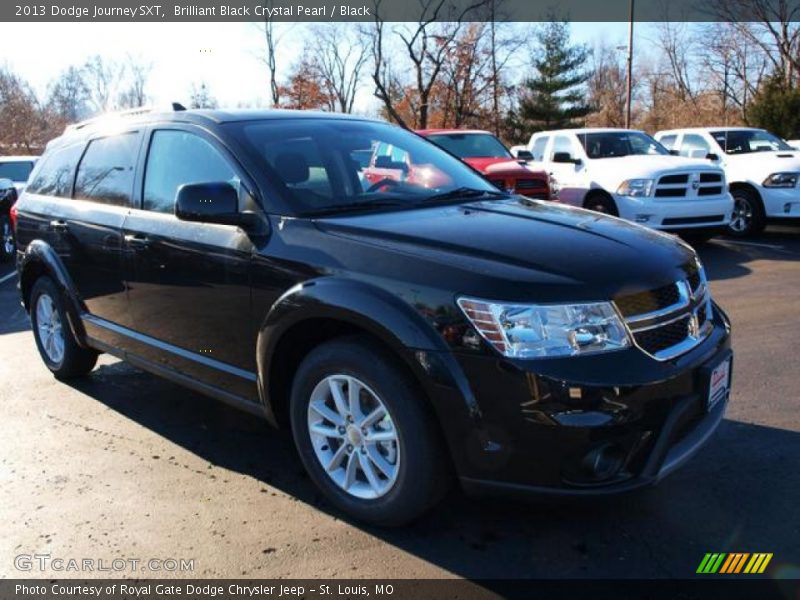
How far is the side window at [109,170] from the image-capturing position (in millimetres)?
4281

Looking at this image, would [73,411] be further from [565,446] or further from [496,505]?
[565,446]

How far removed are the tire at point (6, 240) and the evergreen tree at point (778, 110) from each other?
2735 centimetres

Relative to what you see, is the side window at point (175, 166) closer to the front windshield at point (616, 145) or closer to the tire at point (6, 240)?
the front windshield at point (616, 145)

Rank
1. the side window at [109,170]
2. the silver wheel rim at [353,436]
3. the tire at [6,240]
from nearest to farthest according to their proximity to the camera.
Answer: the silver wheel rim at [353,436]
the side window at [109,170]
the tire at [6,240]

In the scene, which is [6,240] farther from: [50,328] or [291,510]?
[291,510]

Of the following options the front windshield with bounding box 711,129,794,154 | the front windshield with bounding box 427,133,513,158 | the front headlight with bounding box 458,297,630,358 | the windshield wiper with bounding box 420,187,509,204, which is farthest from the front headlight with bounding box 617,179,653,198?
the front headlight with bounding box 458,297,630,358

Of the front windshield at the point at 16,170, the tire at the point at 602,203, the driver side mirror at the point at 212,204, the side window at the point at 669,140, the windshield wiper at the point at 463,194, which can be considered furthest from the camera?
the front windshield at the point at 16,170

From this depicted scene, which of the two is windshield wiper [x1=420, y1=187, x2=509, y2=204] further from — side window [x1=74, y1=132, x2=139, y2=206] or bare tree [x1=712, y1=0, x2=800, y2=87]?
bare tree [x1=712, y1=0, x2=800, y2=87]

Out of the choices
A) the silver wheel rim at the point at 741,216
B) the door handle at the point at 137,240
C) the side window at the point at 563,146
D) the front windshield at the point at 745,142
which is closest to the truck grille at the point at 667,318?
the door handle at the point at 137,240

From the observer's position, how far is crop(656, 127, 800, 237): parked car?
10820 mm

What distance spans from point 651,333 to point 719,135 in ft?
37.2

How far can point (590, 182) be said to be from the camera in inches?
422

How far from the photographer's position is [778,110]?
28.3 metres

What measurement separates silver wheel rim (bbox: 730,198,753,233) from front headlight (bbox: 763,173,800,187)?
51cm
